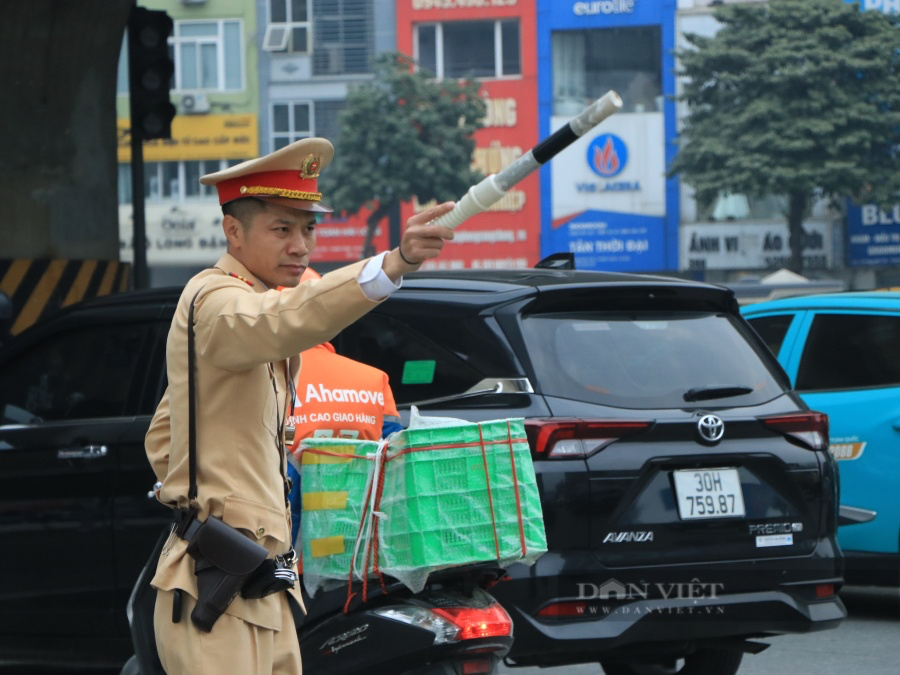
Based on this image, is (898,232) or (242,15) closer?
(898,232)

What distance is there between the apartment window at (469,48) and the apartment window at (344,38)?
6.12 feet

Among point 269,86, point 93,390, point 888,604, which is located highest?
point 269,86

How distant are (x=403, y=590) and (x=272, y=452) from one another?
3.49 ft

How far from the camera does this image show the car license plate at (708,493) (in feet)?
16.6

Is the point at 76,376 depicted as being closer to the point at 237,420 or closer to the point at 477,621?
the point at 477,621

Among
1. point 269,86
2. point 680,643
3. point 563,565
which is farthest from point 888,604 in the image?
point 269,86

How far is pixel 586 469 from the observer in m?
4.89

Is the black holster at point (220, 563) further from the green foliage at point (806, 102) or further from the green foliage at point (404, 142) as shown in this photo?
the green foliage at point (404, 142)

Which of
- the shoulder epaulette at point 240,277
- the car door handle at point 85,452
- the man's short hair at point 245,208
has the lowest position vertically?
the car door handle at point 85,452

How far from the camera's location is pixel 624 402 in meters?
5.07

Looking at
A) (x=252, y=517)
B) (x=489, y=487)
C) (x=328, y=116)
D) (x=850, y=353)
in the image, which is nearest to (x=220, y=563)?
(x=252, y=517)

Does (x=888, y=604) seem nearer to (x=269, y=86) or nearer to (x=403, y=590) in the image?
(x=403, y=590)

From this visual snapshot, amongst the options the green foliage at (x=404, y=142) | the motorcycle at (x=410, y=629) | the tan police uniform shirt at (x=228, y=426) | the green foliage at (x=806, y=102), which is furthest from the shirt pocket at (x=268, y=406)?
the green foliage at (x=404, y=142)

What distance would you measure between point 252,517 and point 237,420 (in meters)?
0.21
